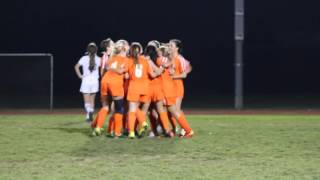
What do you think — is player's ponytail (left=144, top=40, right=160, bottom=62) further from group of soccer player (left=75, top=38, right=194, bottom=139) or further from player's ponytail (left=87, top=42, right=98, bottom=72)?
player's ponytail (left=87, top=42, right=98, bottom=72)

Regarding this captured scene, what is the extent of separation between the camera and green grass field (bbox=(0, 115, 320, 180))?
9.82 metres

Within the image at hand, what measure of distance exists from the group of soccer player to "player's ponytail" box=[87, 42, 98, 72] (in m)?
2.40

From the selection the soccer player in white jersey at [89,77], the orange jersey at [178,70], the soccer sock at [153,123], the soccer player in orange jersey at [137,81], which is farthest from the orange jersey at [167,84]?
the soccer player in white jersey at [89,77]

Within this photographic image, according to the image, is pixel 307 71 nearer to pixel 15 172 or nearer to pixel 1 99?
pixel 1 99

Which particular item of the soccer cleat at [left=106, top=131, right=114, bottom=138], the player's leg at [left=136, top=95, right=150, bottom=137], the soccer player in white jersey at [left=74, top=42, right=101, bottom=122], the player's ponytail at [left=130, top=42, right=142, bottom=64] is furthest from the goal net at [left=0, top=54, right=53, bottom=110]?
the player's ponytail at [left=130, top=42, right=142, bottom=64]

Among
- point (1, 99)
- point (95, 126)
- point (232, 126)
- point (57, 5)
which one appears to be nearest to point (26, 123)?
point (95, 126)

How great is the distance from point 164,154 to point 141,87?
228 cm

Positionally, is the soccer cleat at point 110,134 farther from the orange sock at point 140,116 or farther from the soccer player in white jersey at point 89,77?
the soccer player in white jersey at point 89,77

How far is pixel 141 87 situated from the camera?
44.8 feet

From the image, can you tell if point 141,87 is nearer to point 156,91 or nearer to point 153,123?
point 156,91

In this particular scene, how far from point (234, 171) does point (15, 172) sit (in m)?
3.00

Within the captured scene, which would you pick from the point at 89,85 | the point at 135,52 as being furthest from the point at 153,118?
the point at 89,85

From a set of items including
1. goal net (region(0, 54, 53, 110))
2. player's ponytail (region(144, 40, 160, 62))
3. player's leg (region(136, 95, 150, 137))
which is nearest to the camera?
player's leg (region(136, 95, 150, 137))

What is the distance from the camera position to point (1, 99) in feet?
79.7
